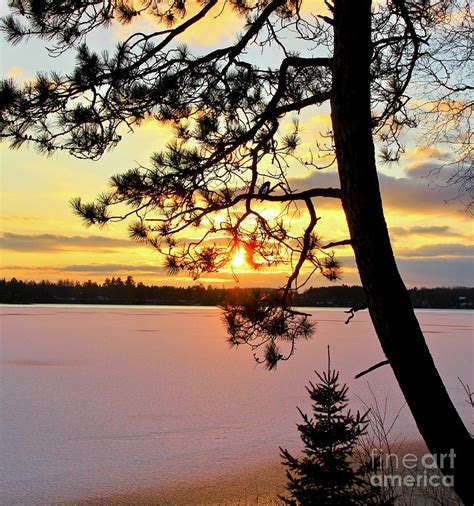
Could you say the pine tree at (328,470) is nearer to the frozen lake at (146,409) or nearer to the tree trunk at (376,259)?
the tree trunk at (376,259)

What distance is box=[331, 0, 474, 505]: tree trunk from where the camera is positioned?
7.73ft

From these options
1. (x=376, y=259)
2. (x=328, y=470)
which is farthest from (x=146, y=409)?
(x=376, y=259)

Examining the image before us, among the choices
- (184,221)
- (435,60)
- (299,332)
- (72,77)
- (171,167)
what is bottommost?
(299,332)

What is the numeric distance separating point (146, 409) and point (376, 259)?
5.93 meters

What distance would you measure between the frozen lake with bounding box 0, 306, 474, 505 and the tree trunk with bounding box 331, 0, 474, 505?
127 inches

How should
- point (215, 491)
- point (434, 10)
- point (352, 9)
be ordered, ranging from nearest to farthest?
point (352, 9) → point (434, 10) → point (215, 491)

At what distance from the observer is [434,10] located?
3717mm

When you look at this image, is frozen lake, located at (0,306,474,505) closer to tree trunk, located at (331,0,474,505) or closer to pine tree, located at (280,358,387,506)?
pine tree, located at (280,358,387,506)

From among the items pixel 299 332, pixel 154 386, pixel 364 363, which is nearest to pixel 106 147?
pixel 299 332

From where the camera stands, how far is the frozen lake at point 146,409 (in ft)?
17.6

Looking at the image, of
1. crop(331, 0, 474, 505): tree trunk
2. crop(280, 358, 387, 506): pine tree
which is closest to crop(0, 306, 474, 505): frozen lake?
crop(280, 358, 387, 506): pine tree

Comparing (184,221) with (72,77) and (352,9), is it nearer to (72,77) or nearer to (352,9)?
(72,77)

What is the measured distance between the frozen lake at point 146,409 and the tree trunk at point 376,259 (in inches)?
127

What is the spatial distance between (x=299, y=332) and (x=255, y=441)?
10.8 ft
